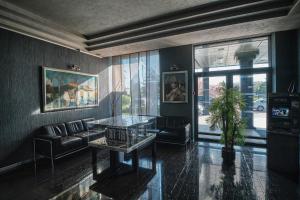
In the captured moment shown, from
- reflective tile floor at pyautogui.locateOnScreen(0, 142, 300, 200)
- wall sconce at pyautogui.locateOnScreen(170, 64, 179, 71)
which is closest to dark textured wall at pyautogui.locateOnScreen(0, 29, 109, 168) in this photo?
reflective tile floor at pyautogui.locateOnScreen(0, 142, 300, 200)

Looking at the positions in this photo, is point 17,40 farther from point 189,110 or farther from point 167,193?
point 189,110

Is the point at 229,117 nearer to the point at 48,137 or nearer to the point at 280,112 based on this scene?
the point at 280,112

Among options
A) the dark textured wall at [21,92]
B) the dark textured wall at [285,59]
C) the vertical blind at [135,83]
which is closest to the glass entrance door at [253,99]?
the dark textured wall at [285,59]

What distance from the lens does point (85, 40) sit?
16.2 feet

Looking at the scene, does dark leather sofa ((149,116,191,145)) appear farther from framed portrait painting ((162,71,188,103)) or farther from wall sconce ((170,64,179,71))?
wall sconce ((170,64,179,71))

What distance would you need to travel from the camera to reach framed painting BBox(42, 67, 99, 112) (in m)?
4.44

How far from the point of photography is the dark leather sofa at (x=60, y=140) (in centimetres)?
379

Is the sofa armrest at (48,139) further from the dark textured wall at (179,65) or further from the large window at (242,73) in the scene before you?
the large window at (242,73)

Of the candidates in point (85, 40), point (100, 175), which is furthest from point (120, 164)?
point (85, 40)

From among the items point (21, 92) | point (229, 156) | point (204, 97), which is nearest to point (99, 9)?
point (21, 92)

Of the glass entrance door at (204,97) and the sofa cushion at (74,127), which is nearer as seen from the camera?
the sofa cushion at (74,127)

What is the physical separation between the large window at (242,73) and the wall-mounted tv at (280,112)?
1480 mm

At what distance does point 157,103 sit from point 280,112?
3621 mm

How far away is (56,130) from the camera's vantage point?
4441mm
